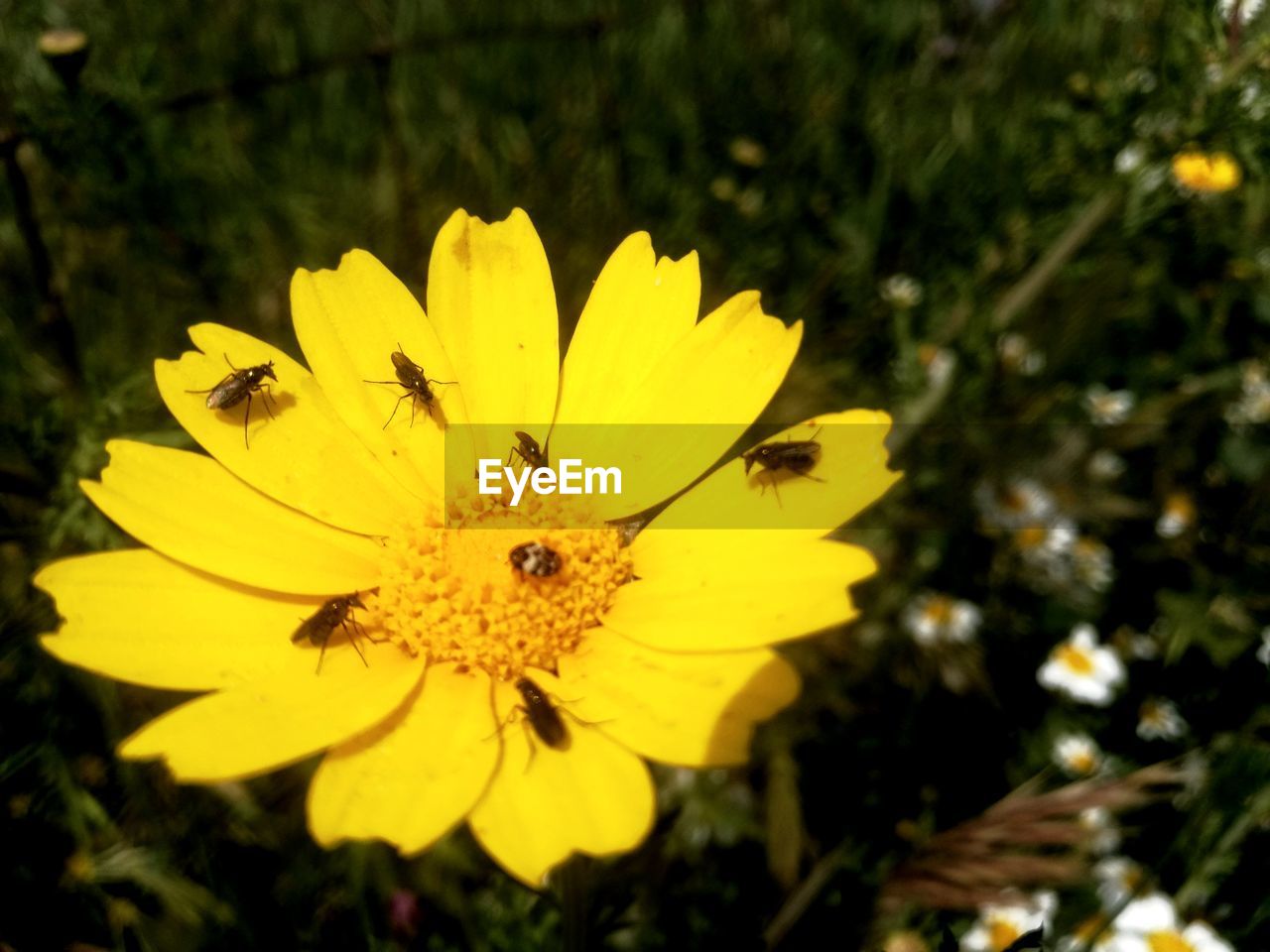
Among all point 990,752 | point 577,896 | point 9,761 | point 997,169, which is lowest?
point 577,896

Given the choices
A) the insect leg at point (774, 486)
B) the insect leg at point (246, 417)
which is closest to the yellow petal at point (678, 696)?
the insect leg at point (774, 486)

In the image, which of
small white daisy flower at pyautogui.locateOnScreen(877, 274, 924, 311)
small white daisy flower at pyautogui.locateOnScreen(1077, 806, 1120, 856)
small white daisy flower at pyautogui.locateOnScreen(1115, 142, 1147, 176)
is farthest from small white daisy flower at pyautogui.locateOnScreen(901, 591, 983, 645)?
small white daisy flower at pyautogui.locateOnScreen(1115, 142, 1147, 176)

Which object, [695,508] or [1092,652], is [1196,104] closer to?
[1092,652]

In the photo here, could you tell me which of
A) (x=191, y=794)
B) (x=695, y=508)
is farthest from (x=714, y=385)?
(x=191, y=794)

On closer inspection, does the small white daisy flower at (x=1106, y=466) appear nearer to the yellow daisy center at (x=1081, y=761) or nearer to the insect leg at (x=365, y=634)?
the yellow daisy center at (x=1081, y=761)

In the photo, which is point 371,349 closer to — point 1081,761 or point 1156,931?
point 1156,931

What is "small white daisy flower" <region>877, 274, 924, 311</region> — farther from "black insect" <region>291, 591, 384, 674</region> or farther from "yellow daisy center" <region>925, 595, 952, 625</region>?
"black insect" <region>291, 591, 384, 674</region>
